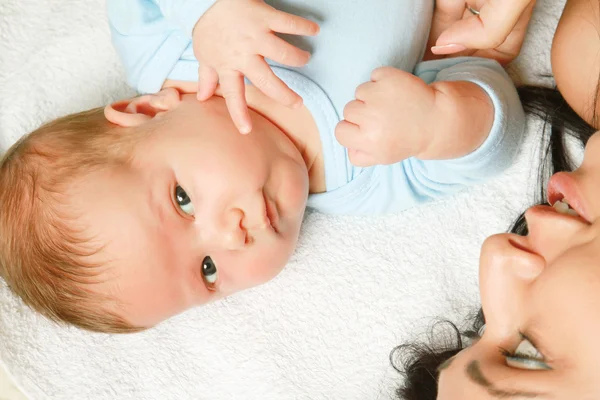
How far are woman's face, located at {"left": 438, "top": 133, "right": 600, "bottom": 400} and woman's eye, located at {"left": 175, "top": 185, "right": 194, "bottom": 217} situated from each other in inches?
17.1

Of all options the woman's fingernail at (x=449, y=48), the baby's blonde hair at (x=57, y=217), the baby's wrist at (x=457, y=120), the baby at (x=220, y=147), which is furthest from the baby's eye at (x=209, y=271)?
the woman's fingernail at (x=449, y=48)

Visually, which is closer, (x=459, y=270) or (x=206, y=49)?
(x=206, y=49)

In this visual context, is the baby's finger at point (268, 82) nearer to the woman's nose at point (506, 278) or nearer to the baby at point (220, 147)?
the baby at point (220, 147)

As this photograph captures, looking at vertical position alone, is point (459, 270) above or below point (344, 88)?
below

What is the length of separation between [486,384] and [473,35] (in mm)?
487

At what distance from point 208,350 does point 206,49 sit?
1.92ft

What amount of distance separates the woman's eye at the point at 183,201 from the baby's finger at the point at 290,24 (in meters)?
0.28

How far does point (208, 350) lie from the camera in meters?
1.17

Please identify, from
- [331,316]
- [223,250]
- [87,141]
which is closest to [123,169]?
[87,141]

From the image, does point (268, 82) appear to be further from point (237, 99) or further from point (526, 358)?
point (526, 358)

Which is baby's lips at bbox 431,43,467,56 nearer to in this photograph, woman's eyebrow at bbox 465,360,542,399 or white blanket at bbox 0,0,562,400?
white blanket at bbox 0,0,562,400

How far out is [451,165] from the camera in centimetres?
97

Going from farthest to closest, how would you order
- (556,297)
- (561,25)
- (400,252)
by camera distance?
(400,252) < (561,25) < (556,297)

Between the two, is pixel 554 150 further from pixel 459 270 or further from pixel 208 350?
pixel 208 350
